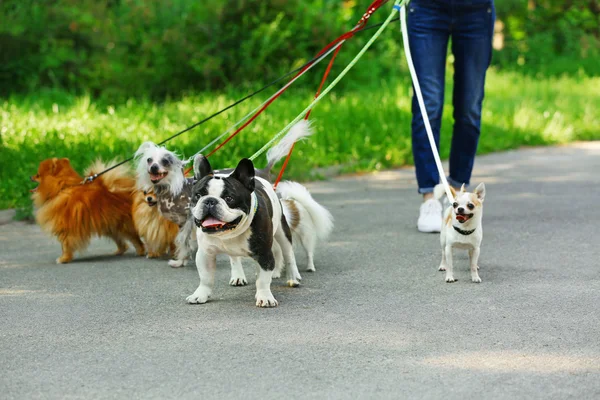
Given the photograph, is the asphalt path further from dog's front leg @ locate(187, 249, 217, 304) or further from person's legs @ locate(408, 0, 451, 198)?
person's legs @ locate(408, 0, 451, 198)

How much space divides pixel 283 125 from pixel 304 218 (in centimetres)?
539

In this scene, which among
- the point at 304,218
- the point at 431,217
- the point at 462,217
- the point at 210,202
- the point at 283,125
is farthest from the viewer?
the point at 283,125

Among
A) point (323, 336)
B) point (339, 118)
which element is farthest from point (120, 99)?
point (323, 336)

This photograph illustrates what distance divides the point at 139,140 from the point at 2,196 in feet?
6.61

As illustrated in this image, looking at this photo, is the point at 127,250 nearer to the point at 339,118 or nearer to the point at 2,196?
the point at 2,196

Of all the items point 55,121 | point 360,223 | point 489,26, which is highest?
point 489,26

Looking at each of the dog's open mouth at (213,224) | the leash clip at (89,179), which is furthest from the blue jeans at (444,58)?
the dog's open mouth at (213,224)

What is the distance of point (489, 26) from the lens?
7.10m

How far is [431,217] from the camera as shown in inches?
287

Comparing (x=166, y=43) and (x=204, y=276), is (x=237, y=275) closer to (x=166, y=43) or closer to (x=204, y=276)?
(x=204, y=276)

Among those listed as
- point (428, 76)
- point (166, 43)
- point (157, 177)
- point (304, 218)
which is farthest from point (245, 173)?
point (166, 43)

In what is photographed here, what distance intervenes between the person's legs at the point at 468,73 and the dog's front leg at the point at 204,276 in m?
2.92

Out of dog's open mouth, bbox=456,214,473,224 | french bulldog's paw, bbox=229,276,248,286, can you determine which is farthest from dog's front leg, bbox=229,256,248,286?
dog's open mouth, bbox=456,214,473,224

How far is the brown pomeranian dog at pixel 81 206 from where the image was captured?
6570 millimetres
